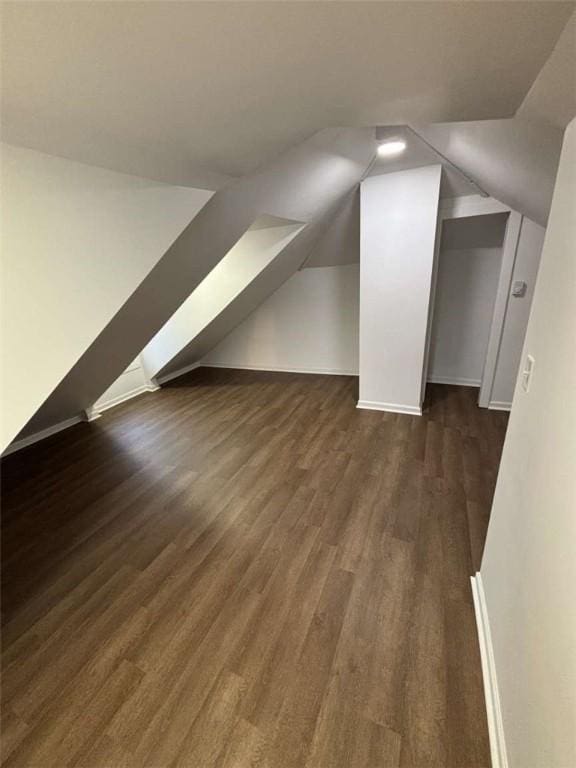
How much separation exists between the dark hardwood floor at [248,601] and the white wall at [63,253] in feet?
3.12

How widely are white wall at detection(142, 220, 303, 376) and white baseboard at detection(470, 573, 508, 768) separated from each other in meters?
2.95

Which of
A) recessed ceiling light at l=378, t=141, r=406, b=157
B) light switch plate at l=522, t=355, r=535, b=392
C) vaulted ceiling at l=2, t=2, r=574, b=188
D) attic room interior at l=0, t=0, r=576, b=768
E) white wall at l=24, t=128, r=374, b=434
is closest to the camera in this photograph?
vaulted ceiling at l=2, t=2, r=574, b=188

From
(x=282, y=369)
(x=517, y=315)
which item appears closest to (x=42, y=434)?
(x=282, y=369)

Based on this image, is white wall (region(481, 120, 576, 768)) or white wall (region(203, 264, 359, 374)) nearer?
white wall (region(481, 120, 576, 768))

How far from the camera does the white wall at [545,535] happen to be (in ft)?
2.31

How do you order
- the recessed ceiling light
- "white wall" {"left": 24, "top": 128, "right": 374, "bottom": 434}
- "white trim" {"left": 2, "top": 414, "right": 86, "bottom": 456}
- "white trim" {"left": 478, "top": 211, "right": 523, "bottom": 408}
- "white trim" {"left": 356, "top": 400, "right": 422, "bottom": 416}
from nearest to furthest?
1. "white wall" {"left": 24, "top": 128, "right": 374, "bottom": 434}
2. the recessed ceiling light
3. "white trim" {"left": 478, "top": 211, "right": 523, "bottom": 408}
4. "white trim" {"left": 2, "top": 414, "right": 86, "bottom": 456}
5. "white trim" {"left": 356, "top": 400, "right": 422, "bottom": 416}

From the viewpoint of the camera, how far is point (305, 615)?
4.80 ft

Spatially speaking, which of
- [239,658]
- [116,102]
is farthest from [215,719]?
[116,102]

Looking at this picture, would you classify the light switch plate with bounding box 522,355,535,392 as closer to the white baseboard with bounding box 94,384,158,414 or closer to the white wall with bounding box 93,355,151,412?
the white wall with bounding box 93,355,151,412

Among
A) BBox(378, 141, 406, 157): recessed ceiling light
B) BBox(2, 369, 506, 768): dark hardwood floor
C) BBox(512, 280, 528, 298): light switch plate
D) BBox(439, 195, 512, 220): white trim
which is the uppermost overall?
BBox(378, 141, 406, 157): recessed ceiling light

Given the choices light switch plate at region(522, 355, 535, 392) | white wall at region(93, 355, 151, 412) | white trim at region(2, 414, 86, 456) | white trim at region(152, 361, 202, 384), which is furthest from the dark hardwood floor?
white trim at region(152, 361, 202, 384)

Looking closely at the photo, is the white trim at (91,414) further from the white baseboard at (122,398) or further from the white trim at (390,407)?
the white trim at (390,407)

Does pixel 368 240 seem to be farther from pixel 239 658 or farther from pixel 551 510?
pixel 239 658

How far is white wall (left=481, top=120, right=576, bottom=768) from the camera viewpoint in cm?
70
